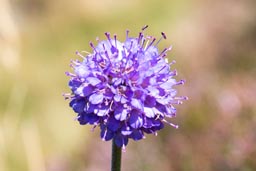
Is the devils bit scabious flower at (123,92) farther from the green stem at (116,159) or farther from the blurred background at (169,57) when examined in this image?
the blurred background at (169,57)

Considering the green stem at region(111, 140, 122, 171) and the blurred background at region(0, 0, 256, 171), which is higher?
the blurred background at region(0, 0, 256, 171)

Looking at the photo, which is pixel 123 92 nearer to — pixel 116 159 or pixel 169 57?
pixel 116 159

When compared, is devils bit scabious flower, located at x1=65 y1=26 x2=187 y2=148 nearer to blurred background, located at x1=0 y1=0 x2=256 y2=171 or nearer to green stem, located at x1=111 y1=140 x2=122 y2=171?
green stem, located at x1=111 y1=140 x2=122 y2=171

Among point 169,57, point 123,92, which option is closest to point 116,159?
point 123,92

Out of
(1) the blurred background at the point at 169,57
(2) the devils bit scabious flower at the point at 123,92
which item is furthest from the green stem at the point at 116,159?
(1) the blurred background at the point at 169,57

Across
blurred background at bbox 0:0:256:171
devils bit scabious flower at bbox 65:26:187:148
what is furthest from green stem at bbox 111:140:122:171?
blurred background at bbox 0:0:256:171

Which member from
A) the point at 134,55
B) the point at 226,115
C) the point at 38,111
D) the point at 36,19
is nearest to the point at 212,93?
the point at 226,115
